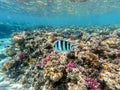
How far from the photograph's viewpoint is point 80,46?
8438 mm

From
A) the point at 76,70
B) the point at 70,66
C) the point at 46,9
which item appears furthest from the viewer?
the point at 46,9

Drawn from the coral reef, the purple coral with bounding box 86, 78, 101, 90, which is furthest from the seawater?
the purple coral with bounding box 86, 78, 101, 90

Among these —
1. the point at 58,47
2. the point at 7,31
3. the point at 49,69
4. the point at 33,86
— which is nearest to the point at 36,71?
the point at 33,86

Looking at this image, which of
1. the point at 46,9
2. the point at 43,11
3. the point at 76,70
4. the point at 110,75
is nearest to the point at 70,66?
the point at 76,70

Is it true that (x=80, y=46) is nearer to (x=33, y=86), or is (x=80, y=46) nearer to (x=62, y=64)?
(x=62, y=64)

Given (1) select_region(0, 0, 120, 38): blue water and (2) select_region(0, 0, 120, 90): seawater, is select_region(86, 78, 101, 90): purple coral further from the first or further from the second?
(1) select_region(0, 0, 120, 38): blue water

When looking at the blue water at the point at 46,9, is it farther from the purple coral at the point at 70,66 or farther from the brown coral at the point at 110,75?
the brown coral at the point at 110,75

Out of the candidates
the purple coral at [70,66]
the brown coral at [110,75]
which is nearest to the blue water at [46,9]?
the purple coral at [70,66]

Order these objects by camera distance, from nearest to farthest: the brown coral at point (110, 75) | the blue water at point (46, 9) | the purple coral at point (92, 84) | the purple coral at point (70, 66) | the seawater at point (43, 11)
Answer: the purple coral at point (92, 84) → the brown coral at point (110, 75) → the purple coral at point (70, 66) → the seawater at point (43, 11) → the blue water at point (46, 9)

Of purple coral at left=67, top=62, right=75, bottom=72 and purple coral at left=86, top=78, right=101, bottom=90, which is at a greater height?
purple coral at left=67, top=62, right=75, bottom=72

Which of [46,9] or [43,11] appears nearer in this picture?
[46,9]

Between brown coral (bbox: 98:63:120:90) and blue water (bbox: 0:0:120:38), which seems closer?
brown coral (bbox: 98:63:120:90)

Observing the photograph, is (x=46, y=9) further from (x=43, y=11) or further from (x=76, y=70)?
(x=76, y=70)

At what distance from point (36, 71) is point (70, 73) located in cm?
266
